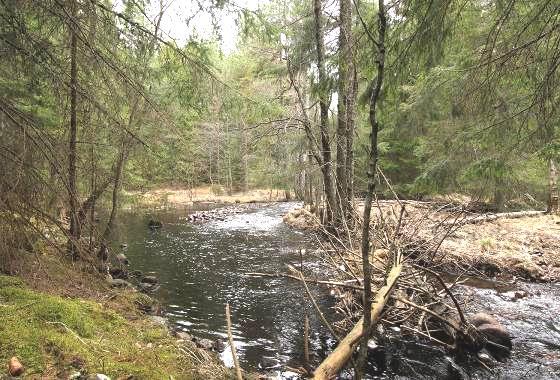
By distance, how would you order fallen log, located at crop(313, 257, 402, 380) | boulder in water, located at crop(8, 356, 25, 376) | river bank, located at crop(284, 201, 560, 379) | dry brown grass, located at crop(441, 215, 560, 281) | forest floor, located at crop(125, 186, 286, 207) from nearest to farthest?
1. boulder in water, located at crop(8, 356, 25, 376)
2. fallen log, located at crop(313, 257, 402, 380)
3. river bank, located at crop(284, 201, 560, 379)
4. dry brown grass, located at crop(441, 215, 560, 281)
5. forest floor, located at crop(125, 186, 286, 207)

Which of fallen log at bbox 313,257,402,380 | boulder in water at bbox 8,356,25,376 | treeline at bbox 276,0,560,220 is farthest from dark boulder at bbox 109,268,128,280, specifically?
boulder in water at bbox 8,356,25,376

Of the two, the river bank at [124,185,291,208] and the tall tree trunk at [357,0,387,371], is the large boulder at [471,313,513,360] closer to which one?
the tall tree trunk at [357,0,387,371]

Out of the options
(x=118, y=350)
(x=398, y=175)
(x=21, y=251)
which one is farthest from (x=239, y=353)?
(x=398, y=175)

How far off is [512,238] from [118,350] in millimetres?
10300

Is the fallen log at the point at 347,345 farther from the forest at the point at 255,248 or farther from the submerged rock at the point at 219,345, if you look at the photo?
the submerged rock at the point at 219,345

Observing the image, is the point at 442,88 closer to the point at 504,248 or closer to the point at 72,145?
the point at 504,248

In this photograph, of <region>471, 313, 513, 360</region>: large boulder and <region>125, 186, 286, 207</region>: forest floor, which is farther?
<region>125, 186, 286, 207</region>: forest floor

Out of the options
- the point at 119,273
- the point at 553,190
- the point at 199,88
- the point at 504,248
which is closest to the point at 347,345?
the point at 199,88

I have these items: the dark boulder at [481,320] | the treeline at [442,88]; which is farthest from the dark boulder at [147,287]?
the dark boulder at [481,320]

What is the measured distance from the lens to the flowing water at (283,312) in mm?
5195

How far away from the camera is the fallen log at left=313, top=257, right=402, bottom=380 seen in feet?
13.3

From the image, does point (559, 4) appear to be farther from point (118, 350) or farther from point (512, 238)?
point (512, 238)

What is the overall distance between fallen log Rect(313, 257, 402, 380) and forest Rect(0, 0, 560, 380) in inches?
1.0

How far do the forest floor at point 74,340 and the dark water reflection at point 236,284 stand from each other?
1.40 meters
